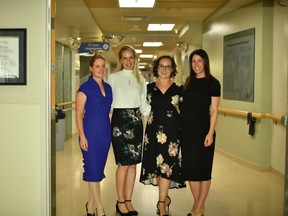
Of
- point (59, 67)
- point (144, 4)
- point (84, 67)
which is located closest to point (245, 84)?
point (144, 4)

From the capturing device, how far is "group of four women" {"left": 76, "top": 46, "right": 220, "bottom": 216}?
2914 mm

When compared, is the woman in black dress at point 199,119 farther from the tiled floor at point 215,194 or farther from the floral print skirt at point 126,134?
the tiled floor at point 215,194

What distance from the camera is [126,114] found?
3004mm

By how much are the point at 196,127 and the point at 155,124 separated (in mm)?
367

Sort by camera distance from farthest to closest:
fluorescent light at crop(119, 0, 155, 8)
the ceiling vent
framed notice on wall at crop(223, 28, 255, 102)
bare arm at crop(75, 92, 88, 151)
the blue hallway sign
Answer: the ceiling vent < the blue hallway sign < fluorescent light at crop(119, 0, 155, 8) < framed notice on wall at crop(223, 28, 255, 102) < bare arm at crop(75, 92, 88, 151)

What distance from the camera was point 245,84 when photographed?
5387 mm

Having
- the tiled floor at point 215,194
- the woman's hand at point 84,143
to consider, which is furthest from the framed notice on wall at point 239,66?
the woman's hand at point 84,143

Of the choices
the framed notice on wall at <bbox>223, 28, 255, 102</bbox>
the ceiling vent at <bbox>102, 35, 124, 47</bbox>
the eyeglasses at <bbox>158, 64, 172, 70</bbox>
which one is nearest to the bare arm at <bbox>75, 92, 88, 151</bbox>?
the eyeglasses at <bbox>158, 64, 172, 70</bbox>

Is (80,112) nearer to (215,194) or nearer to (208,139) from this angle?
(208,139)

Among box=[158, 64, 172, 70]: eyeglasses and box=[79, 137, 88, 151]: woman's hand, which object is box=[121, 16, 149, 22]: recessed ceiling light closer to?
box=[158, 64, 172, 70]: eyeglasses

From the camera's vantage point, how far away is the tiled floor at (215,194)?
3.35 meters

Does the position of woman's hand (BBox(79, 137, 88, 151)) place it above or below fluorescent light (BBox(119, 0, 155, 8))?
below

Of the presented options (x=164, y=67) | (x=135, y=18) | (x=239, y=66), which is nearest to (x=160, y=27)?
(x=135, y=18)

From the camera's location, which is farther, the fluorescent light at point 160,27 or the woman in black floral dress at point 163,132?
the fluorescent light at point 160,27
